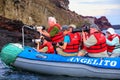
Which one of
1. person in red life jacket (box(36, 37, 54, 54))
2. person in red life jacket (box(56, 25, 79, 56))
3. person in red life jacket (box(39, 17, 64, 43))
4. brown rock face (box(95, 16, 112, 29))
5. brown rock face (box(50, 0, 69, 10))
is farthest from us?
brown rock face (box(95, 16, 112, 29))

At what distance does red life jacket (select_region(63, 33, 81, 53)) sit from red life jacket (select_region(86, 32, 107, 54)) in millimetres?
523

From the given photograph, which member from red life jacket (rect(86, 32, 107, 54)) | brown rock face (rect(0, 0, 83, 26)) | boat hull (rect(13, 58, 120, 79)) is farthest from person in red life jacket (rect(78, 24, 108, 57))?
brown rock face (rect(0, 0, 83, 26))

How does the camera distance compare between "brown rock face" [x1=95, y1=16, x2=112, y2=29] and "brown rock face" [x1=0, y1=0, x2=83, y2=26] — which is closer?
"brown rock face" [x1=0, y1=0, x2=83, y2=26]

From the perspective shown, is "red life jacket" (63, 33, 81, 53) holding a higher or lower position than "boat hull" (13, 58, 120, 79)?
higher

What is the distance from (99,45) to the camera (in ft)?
52.8

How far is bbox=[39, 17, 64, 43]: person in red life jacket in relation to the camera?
16.9 metres

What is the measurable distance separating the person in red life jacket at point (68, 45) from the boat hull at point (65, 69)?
1.90ft

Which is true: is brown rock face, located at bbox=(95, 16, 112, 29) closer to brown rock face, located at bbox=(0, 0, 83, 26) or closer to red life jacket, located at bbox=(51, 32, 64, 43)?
brown rock face, located at bbox=(0, 0, 83, 26)

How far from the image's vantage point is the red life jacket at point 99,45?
631 inches

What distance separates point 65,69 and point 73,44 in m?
0.99

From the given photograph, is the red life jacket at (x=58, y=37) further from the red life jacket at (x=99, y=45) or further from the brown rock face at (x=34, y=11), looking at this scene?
the brown rock face at (x=34, y=11)

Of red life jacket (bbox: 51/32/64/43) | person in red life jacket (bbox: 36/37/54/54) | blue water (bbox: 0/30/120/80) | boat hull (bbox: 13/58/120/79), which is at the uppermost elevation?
red life jacket (bbox: 51/32/64/43)

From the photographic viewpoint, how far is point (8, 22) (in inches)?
1284

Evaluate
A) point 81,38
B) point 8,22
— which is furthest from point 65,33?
point 8,22
